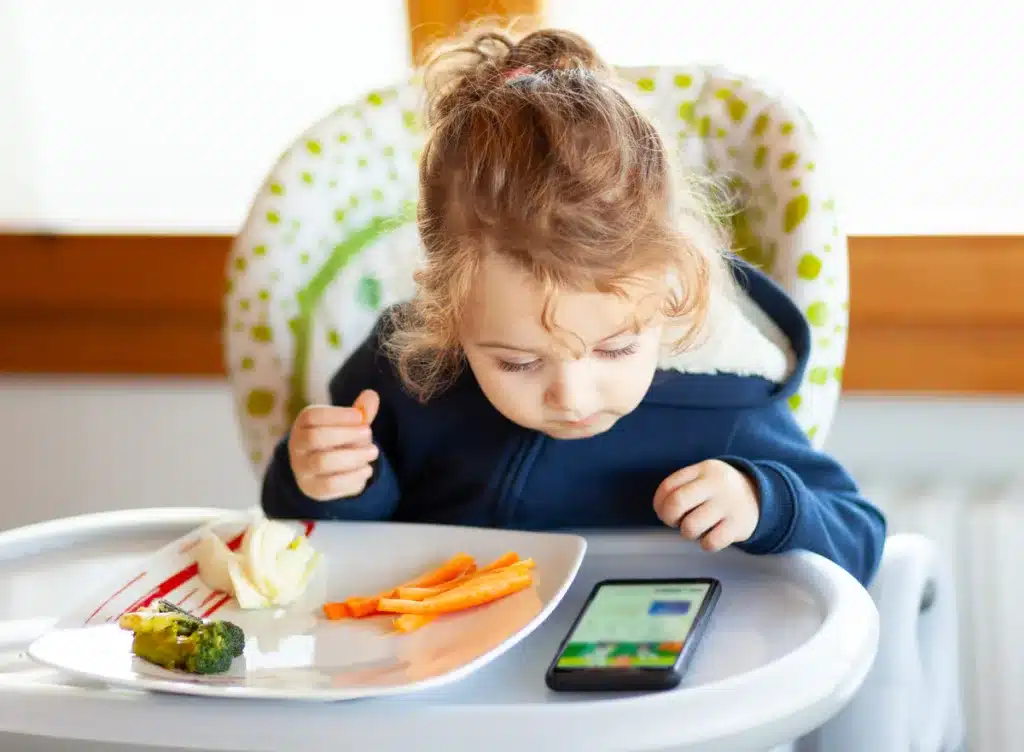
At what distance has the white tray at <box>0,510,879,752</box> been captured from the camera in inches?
23.6

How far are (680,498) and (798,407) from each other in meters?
0.24

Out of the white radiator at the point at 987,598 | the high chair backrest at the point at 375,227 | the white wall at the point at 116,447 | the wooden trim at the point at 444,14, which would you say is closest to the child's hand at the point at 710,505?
the high chair backrest at the point at 375,227

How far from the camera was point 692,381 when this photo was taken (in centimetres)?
94

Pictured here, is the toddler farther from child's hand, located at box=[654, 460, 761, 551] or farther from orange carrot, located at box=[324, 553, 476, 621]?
orange carrot, located at box=[324, 553, 476, 621]

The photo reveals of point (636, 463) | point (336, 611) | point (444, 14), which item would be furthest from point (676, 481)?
point (444, 14)

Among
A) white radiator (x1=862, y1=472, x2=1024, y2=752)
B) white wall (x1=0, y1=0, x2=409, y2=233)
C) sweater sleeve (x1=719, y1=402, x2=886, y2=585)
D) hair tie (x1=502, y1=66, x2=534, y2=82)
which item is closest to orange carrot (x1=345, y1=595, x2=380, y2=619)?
sweater sleeve (x1=719, y1=402, x2=886, y2=585)

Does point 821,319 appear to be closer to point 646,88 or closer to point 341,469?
point 646,88

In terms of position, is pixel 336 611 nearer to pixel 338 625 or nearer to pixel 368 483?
pixel 338 625

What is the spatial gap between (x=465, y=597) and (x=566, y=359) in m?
0.15

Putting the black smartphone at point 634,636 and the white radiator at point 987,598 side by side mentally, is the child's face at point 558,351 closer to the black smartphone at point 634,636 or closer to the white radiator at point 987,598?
the black smartphone at point 634,636

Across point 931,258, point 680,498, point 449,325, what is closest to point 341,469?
point 449,325

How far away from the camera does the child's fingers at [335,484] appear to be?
0.92 m

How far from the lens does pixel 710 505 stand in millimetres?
811

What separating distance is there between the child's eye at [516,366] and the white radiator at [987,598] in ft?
2.24
